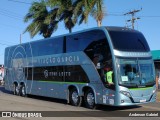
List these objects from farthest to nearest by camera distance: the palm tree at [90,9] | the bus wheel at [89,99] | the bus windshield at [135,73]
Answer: the palm tree at [90,9] → the bus wheel at [89,99] → the bus windshield at [135,73]

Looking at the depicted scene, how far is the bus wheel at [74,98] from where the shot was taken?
1751 centimetres

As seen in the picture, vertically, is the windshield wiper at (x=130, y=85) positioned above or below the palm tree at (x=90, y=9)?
below

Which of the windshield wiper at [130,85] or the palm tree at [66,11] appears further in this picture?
the palm tree at [66,11]

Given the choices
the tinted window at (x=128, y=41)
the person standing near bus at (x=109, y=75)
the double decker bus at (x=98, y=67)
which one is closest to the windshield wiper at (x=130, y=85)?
the double decker bus at (x=98, y=67)

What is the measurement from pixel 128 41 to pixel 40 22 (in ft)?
68.8

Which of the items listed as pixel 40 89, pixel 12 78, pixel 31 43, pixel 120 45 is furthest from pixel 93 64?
pixel 12 78

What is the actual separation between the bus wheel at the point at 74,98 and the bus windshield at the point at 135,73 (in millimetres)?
3271

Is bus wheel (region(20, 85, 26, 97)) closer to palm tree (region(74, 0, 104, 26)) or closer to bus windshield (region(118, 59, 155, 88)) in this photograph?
palm tree (region(74, 0, 104, 26))

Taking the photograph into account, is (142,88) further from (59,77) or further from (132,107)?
(59,77)

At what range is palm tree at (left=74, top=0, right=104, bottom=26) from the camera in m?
28.1

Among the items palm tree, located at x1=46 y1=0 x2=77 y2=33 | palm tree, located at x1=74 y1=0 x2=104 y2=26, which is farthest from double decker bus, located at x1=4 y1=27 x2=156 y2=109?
palm tree, located at x1=46 y1=0 x2=77 y2=33

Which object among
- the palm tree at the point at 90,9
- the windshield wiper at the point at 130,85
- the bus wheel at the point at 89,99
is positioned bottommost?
the bus wheel at the point at 89,99

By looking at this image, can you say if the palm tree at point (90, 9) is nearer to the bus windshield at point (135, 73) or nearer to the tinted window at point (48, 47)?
the tinted window at point (48, 47)

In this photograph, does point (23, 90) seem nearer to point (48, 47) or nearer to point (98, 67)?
point (48, 47)
